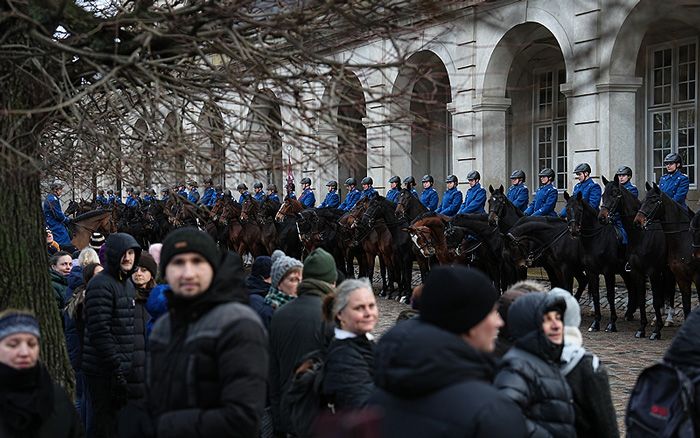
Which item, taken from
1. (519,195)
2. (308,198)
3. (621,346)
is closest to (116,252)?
(621,346)

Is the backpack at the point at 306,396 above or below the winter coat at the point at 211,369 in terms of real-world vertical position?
below

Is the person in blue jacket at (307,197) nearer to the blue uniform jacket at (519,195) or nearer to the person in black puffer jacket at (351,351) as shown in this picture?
the blue uniform jacket at (519,195)

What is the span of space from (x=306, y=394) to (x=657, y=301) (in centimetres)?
1070

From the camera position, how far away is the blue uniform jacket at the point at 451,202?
21.5 metres

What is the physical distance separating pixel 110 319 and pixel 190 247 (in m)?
2.85

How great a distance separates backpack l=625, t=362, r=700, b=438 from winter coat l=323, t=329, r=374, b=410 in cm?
117

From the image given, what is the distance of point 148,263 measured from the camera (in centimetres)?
755

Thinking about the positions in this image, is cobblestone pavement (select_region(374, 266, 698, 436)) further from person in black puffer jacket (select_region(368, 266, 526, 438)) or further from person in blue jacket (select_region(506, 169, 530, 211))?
person in black puffer jacket (select_region(368, 266, 526, 438))

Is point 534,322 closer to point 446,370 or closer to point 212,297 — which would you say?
point 212,297

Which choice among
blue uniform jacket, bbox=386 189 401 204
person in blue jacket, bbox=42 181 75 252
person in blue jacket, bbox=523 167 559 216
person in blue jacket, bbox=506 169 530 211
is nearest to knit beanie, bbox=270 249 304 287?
person in blue jacket, bbox=42 181 75 252

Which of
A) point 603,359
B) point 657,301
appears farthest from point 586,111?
point 603,359

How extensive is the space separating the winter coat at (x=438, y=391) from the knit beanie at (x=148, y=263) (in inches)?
172

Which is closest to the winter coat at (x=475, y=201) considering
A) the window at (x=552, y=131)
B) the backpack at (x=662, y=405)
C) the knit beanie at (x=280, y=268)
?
the window at (x=552, y=131)

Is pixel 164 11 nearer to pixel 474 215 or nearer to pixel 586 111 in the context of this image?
pixel 474 215
